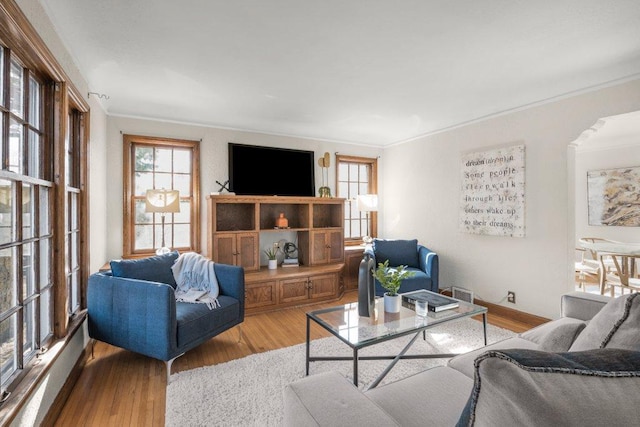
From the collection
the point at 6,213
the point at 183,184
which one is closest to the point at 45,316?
the point at 6,213

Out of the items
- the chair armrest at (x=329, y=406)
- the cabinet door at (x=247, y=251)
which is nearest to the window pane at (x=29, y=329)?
the chair armrest at (x=329, y=406)

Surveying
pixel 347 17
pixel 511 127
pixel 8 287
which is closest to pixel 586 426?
pixel 347 17

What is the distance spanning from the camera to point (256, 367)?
2545 mm

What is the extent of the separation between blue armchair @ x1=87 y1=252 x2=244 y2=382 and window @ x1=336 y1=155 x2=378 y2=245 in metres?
2.90

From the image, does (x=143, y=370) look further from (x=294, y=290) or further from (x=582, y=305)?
(x=582, y=305)

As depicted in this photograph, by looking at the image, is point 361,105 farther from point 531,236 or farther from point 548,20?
point 531,236

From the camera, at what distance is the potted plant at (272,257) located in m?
4.33

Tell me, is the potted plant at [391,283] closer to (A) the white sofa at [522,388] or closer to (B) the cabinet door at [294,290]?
(A) the white sofa at [522,388]

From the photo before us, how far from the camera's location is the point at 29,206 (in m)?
1.87

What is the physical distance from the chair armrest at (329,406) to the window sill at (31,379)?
1.21m

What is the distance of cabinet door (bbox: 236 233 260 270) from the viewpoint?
4020 millimetres

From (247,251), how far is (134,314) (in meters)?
1.77

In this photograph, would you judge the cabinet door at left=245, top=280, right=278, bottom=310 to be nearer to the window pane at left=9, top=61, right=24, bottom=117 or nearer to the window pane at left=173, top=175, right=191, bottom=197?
the window pane at left=173, top=175, right=191, bottom=197

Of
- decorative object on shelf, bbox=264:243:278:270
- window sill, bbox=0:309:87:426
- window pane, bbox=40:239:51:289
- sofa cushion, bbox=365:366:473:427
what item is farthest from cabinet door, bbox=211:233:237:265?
sofa cushion, bbox=365:366:473:427
